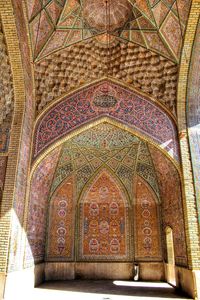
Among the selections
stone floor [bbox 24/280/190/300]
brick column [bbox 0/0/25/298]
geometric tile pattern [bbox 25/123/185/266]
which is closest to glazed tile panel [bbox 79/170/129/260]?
geometric tile pattern [bbox 25/123/185/266]

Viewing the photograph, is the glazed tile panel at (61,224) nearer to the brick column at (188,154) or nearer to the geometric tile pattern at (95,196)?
the geometric tile pattern at (95,196)

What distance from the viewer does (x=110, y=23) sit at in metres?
6.12

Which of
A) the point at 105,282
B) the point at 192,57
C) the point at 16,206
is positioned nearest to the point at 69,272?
the point at 105,282

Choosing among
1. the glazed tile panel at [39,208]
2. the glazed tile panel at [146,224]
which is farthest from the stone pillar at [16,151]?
the glazed tile panel at [146,224]

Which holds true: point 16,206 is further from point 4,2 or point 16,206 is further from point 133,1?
point 133,1

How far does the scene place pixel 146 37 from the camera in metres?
5.97

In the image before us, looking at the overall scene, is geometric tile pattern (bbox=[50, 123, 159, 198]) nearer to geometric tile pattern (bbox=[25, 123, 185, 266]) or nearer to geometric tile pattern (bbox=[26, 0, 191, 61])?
geometric tile pattern (bbox=[25, 123, 185, 266])

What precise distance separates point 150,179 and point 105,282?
3052 mm

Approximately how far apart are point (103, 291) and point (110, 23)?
6.07m

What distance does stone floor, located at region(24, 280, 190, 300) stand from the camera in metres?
5.03

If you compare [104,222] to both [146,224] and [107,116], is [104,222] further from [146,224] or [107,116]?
[107,116]

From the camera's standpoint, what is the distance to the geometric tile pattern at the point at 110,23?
5.54m

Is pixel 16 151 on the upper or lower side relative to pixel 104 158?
lower

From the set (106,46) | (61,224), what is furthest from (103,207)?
(106,46)
